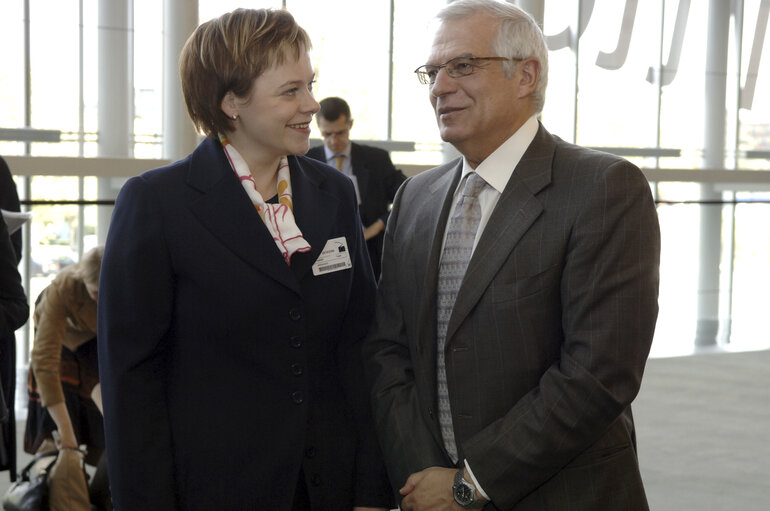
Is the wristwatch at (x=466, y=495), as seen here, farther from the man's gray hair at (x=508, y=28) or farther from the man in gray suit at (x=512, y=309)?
the man's gray hair at (x=508, y=28)

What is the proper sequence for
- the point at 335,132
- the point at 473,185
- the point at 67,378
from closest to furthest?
the point at 473,185
the point at 67,378
the point at 335,132

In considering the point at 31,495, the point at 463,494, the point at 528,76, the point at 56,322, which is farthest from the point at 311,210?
the point at 31,495

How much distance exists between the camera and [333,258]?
2.16m

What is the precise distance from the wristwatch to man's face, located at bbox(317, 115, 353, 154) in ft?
17.0

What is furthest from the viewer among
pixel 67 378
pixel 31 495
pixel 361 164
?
pixel 361 164

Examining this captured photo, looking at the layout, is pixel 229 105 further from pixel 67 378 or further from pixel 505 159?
pixel 67 378

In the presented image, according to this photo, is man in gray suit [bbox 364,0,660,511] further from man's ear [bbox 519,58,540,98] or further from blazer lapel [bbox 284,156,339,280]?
blazer lapel [bbox 284,156,339,280]

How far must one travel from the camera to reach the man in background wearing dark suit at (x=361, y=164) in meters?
7.05

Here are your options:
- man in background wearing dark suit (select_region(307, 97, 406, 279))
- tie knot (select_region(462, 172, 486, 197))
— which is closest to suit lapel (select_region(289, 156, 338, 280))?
tie knot (select_region(462, 172, 486, 197))

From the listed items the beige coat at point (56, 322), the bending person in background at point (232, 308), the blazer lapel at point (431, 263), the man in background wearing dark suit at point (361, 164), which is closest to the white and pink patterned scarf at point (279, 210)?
the bending person in background at point (232, 308)

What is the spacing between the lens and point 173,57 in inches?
380

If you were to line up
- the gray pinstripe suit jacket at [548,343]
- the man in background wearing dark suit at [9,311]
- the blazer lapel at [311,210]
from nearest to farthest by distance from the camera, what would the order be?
the gray pinstripe suit jacket at [548,343] → the blazer lapel at [311,210] → the man in background wearing dark suit at [9,311]

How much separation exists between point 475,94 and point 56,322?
2.51 metres

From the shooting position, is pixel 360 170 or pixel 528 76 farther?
pixel 360 170
